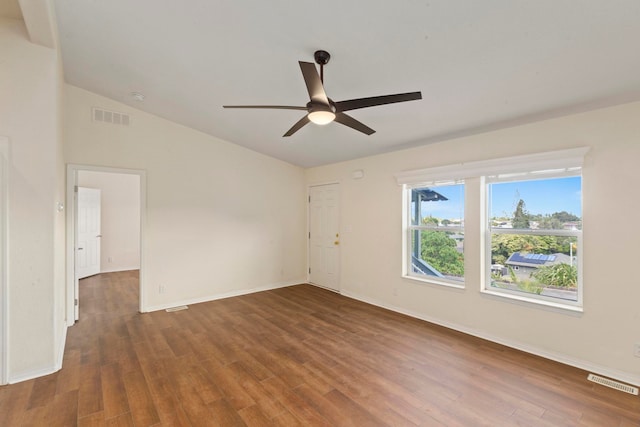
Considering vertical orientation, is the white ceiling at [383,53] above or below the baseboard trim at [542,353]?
above

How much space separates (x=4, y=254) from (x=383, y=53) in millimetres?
3598

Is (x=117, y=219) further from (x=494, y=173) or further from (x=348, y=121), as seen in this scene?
(x=494, y=173)

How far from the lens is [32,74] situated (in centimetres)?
254

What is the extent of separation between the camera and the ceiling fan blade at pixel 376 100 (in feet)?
6.53

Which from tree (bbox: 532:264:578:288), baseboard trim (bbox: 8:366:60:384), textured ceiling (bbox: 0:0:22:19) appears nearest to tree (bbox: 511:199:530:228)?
tree (bbox: 532:264:578:288)

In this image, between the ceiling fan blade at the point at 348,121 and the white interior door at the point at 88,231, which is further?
the white interior door at the point at 88,231

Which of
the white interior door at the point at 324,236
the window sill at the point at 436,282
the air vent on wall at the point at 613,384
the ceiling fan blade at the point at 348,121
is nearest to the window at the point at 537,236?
the window sill at the point at 436,282

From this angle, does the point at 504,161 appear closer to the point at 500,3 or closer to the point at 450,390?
the point at 500,3

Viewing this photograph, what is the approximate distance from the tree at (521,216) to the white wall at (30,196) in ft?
15.5

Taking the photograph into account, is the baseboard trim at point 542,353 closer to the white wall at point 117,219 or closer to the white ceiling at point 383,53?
the white ceiling at point 383,53

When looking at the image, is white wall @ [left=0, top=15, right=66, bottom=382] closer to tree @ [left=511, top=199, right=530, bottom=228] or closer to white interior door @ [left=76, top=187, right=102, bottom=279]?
white interior door @ [left=76, top=187, right=102, bottom=279]

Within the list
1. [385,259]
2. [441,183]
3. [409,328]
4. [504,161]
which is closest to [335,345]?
[409,328]

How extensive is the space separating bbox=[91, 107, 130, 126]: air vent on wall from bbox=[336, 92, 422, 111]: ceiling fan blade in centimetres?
354

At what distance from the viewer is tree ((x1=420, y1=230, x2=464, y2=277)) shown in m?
3.79
